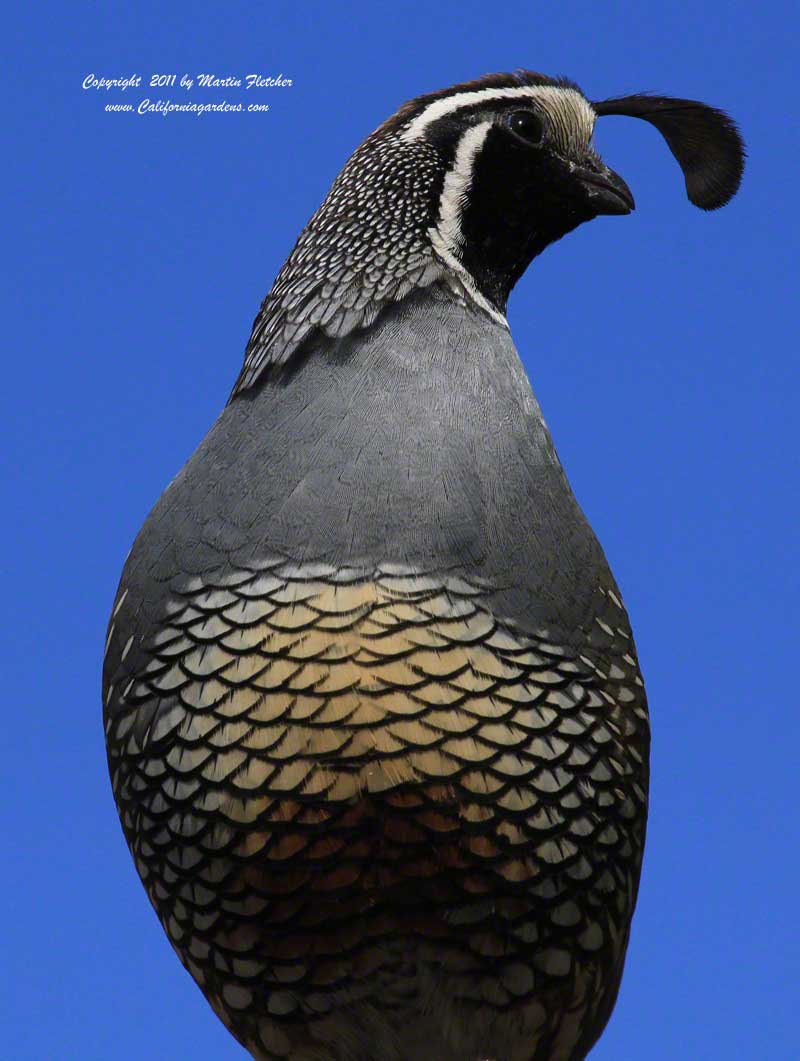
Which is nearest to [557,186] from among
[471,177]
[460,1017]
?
[471,177]

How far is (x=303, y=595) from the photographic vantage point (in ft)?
8.69

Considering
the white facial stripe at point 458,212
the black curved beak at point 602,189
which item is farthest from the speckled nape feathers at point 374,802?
the black curved beak at point 602,189

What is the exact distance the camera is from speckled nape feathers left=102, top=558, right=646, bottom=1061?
2588mm

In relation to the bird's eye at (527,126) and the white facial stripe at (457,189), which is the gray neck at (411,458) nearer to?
the white facial stripe at (457,189)

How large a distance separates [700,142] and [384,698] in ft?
6.18

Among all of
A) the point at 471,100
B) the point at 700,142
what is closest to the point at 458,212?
the point at 471,100

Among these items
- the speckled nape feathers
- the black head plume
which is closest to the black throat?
the black head plume

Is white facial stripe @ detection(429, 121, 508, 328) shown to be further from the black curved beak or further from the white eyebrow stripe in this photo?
the black curved beak

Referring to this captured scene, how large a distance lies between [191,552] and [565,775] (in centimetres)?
83

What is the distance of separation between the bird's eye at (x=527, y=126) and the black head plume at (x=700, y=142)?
480 mm

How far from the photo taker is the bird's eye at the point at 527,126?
3.19 m

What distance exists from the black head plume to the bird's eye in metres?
0.48

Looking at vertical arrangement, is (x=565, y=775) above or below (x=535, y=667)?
below

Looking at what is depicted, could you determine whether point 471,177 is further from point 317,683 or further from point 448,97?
point 317,683
